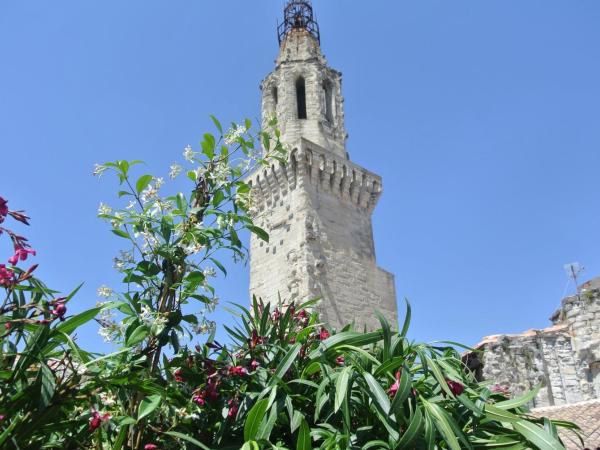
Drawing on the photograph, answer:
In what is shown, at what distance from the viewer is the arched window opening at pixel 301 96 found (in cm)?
1684

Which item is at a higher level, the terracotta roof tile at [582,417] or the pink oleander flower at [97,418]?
the terracotta roof tile at [582,417]

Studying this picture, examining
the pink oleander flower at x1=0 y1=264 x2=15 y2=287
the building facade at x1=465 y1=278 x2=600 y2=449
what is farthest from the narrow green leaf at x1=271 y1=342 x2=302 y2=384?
the building facade at x1=465 y1=278 x2=600 y2=449

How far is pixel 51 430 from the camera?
8.07 ft

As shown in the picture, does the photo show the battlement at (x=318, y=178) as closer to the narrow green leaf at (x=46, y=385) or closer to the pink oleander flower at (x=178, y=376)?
the pink oleander flower at (x=178, y=376)

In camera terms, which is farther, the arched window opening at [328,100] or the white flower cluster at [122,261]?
the arched window opening at [328,100]

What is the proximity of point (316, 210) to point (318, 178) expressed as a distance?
38.8 inches

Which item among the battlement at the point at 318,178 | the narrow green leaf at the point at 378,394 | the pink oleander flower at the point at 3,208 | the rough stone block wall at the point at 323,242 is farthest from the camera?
the battlement at the point at 318,178

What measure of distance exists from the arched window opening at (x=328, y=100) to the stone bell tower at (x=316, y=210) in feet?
0.10

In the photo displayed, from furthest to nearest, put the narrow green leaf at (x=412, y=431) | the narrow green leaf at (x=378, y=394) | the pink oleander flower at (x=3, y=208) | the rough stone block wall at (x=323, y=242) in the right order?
the rough stone block wall at (x=323, y=242) < the narrow green leaf at (x=378, y=394) < the narrow green leaf at (x=412, y=431) < the pink oleander flower at (x=3, y=208)

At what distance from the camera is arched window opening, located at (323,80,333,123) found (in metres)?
16.9

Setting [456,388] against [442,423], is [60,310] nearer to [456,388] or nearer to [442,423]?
[442,423]

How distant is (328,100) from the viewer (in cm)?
1731

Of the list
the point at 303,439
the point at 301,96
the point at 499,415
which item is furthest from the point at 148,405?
the point at 301,96

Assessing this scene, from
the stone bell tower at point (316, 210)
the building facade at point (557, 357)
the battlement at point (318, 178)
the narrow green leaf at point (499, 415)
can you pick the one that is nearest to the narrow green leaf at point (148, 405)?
the narrow green leaf at point (499, 415)
